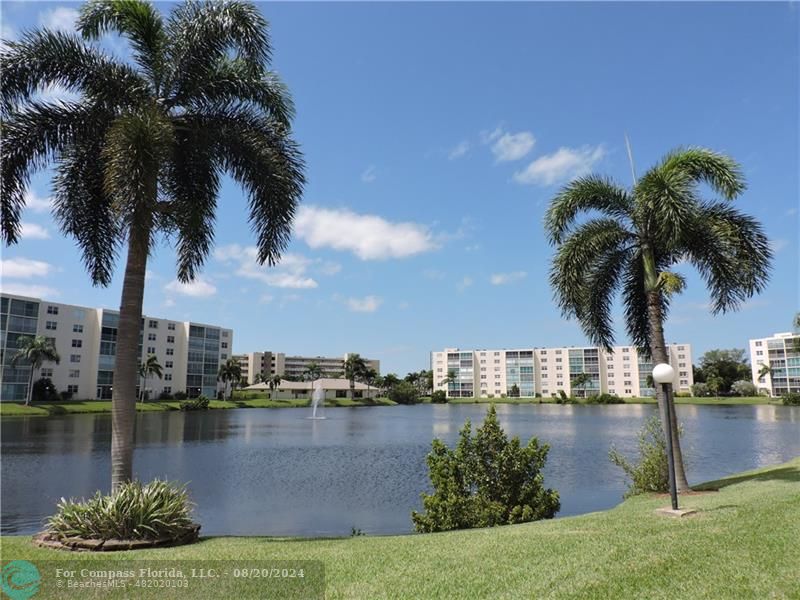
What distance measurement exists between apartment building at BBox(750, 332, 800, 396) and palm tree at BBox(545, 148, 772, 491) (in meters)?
123

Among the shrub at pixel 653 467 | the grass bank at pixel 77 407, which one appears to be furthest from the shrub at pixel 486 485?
the grass bank at pixel 77 407

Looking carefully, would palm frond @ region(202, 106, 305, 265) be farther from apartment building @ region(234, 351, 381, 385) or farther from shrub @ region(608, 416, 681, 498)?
apartment building @ region(234, 351, 381, 385)

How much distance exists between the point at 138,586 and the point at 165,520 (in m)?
2.95

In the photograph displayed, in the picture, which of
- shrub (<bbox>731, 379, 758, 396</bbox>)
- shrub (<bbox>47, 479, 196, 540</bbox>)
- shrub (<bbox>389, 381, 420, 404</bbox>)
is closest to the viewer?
shrub (<bbox>47, 479, 196, 540</bbox>)

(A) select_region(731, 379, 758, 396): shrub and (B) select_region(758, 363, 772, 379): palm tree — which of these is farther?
(A) select_region(731, 379, 758, 396): shrub

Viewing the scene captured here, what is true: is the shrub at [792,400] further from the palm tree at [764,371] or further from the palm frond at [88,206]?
the palm frond at [88,206]

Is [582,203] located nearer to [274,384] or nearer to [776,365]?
[274,384]

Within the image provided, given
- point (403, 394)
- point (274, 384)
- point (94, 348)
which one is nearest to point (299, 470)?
point (94, 348)

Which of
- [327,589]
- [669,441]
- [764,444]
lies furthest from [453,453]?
[764,444]

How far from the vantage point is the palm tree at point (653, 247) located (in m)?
13.6

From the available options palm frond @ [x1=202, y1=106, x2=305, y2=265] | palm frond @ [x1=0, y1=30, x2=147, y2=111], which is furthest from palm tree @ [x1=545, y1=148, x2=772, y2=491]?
palm frond @ [x1=0, y1=30, x2=147, y2=111]

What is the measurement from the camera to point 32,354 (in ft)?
213

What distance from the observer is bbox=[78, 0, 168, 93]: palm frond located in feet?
34.8

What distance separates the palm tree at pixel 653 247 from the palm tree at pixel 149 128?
27.2 ft
